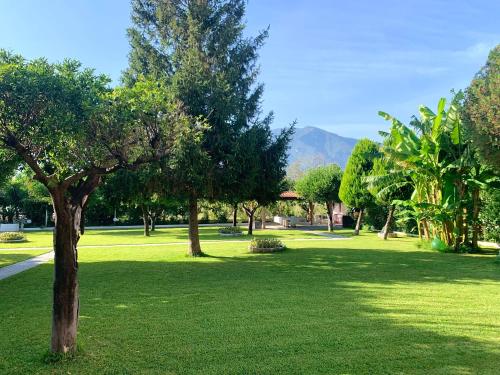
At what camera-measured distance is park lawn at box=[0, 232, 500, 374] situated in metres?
5.02

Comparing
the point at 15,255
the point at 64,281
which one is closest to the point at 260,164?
the point at 15,255

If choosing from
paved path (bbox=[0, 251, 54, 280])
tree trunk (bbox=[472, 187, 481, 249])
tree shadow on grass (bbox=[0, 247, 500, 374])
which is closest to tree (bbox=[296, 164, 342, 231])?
tree trunk (bbox=[472, 187, 481, 249])

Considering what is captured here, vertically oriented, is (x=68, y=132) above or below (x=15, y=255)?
above

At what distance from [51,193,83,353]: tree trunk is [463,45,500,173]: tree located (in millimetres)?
11094

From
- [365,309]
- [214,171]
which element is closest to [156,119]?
[365,309]

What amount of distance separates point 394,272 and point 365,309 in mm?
5230

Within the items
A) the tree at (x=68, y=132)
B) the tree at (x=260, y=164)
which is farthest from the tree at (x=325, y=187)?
the tree at (x=68, y=132)

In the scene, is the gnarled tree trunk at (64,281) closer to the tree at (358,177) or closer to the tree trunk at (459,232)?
the tree trunk at (459,232)

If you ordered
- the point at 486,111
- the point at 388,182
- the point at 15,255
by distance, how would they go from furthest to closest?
the point at 388,182, the point at 15,255, the point at 486,111

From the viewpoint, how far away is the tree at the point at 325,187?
3409 centimetres

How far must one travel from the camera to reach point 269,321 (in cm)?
687

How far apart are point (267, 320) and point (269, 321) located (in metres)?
0.07

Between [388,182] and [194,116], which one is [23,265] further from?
[388,182]

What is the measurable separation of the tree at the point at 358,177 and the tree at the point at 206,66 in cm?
1307
